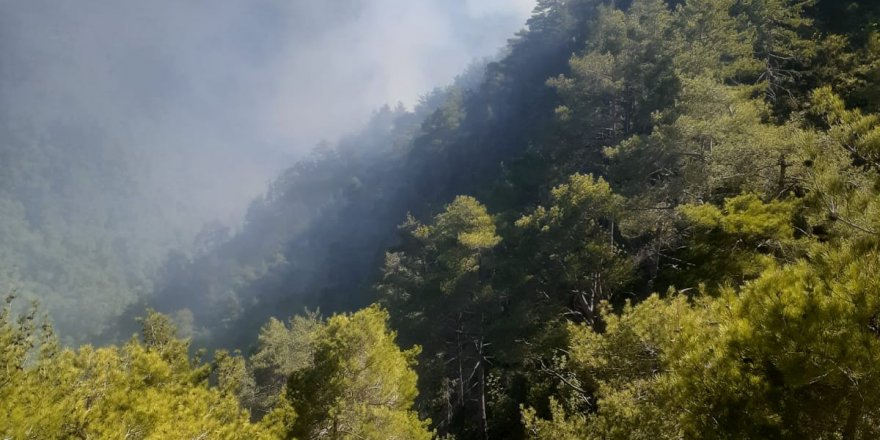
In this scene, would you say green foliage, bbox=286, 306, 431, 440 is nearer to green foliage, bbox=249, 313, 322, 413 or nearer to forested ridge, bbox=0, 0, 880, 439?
forested ridge, bbox=0, 0, 880, 439

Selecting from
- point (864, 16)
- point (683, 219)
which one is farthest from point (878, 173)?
point (864, 16)

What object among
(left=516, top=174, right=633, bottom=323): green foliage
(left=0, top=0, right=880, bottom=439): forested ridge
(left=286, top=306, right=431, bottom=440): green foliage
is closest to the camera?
(left=0, top=0, right=880, bottom=439): forested ridge

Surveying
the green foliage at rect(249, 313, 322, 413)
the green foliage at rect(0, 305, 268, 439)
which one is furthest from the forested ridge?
the green foliage at rect(249, 313, 322, 413)

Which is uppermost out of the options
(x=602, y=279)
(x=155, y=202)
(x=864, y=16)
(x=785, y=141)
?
(x=155, y=202)

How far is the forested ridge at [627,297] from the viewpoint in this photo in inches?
197

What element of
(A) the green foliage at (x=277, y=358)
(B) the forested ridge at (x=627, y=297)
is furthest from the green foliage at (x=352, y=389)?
(A) the green foliage at (x=277, y=358)

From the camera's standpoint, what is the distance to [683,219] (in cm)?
1620

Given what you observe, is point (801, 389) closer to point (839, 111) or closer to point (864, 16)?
point (839, 111)

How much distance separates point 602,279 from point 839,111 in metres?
11.3

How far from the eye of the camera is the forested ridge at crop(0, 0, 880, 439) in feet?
16.5

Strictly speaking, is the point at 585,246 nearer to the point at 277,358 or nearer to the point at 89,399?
the point at 89,399

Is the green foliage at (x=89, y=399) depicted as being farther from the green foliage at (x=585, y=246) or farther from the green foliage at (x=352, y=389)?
the green foliage at (x=585, y=246)

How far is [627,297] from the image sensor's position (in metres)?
19.6

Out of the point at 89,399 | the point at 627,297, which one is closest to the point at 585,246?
the point at 627,297
